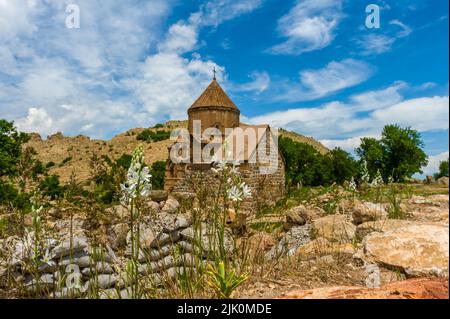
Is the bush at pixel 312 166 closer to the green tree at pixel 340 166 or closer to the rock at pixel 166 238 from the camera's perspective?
the green tree at pixel 340 166

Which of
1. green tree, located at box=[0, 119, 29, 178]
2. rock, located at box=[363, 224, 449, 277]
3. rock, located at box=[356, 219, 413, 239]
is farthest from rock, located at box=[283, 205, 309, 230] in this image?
green tree, located at box=[0, 119, 29, 178]

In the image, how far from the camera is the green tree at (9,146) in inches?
915

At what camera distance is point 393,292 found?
3000 millimetres

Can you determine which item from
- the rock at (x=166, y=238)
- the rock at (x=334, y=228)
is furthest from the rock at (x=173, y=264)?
the rock at (x=334, y=228)

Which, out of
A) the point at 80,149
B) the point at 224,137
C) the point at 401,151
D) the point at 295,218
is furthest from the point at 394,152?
the point at 80,149

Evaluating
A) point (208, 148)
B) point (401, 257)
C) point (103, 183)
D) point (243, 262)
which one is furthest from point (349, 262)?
point (208, 148)

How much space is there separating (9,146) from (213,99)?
17.9 metres

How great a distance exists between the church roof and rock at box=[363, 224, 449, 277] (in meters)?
29.4

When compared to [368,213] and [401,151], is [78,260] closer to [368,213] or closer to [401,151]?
[368,213]

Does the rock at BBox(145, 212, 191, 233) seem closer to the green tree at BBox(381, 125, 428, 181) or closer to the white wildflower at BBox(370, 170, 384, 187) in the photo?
the white wildflower at BBox(370, 170, 384, 187)

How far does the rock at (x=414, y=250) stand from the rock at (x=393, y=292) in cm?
69

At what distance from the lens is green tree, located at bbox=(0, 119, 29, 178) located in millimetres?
23234
